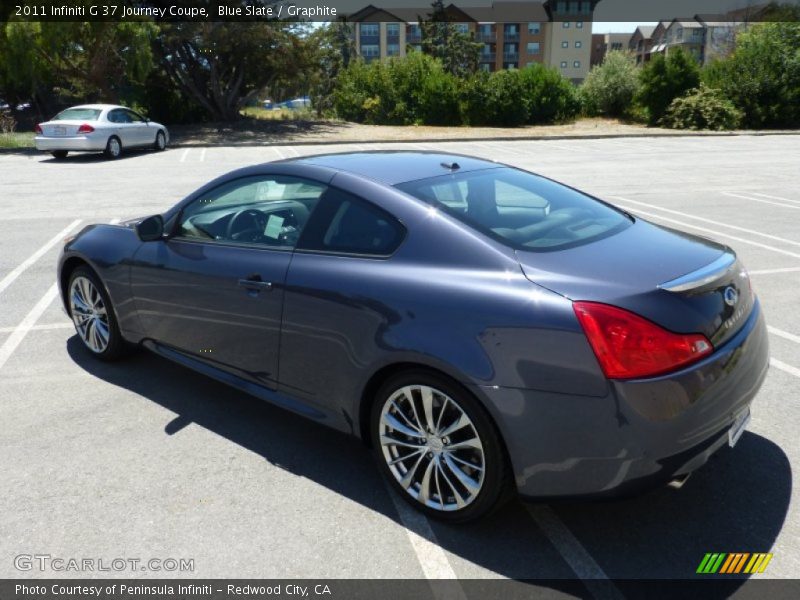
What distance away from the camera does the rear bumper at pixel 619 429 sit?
256cm

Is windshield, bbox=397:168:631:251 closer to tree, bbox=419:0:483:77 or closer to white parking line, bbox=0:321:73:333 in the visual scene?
white parking line, bbox=0:321:73:333

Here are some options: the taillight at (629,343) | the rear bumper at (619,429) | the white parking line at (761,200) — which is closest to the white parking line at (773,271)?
the white parking line at (761,200)

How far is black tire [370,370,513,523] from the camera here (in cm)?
281

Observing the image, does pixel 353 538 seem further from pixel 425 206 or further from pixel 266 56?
pixel 266 56

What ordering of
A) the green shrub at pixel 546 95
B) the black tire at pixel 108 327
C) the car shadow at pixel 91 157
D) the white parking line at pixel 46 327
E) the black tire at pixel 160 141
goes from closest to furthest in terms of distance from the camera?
the black tire at pixel 108 327 → the white parking line at pixel 46 327 → the car shadow at pixel 91 157 → the black tire at pixel 160 141 → the green shrub at pixel 546 95

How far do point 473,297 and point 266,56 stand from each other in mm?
28198

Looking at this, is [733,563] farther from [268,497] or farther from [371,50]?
[371,50]

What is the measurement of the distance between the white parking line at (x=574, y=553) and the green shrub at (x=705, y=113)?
105 ft

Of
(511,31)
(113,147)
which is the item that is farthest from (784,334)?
(511,31)

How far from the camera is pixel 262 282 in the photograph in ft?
11.8

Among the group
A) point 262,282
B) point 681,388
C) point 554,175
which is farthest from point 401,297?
point 554,175

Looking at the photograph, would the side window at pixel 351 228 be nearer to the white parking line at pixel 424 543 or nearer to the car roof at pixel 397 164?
the car roof at pixel 397 164

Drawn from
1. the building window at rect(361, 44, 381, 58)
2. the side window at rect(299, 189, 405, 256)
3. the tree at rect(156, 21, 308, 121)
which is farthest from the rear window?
the building window at rect(361, 44, 381, 58)

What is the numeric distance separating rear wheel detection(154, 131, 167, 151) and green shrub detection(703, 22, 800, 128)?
978 inches
